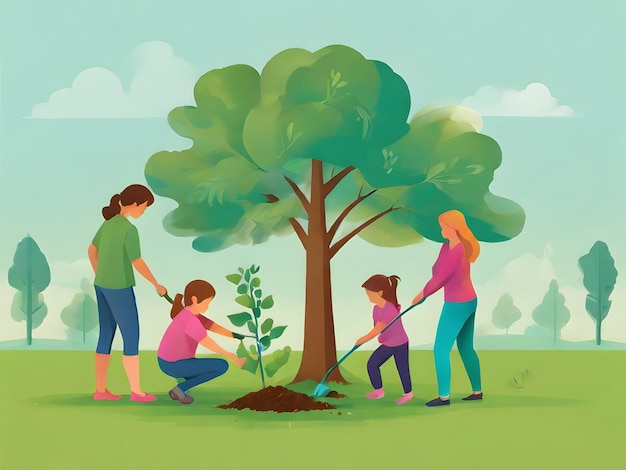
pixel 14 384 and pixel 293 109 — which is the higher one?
pixel 293 109

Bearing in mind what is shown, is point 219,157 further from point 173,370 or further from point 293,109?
point 173,370

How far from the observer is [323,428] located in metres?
6.82

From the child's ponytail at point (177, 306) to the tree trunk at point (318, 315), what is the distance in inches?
52.8

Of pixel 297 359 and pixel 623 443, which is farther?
pixel 297 359

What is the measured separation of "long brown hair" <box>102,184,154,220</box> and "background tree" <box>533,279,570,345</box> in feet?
12.2

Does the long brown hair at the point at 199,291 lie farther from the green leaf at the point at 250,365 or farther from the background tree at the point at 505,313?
the background tree at the point at 505,313

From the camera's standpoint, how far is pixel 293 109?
25.9 feet

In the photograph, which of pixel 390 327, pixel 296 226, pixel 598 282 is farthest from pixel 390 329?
pixel 598 282

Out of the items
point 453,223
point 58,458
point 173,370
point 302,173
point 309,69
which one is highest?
point 309,69

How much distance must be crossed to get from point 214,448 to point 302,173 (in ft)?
10.4

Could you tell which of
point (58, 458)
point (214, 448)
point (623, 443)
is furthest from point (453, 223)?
point (58, 458)

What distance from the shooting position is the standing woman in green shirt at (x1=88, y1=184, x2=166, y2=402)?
7.45m

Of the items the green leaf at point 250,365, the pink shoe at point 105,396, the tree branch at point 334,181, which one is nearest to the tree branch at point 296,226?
the tree branch at point 334,181

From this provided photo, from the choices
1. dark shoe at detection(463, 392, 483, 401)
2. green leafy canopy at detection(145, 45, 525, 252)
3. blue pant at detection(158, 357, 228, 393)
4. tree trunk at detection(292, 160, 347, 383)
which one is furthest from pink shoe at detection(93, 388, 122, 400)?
dark shoe at detection(463, 392, 483, 401)
